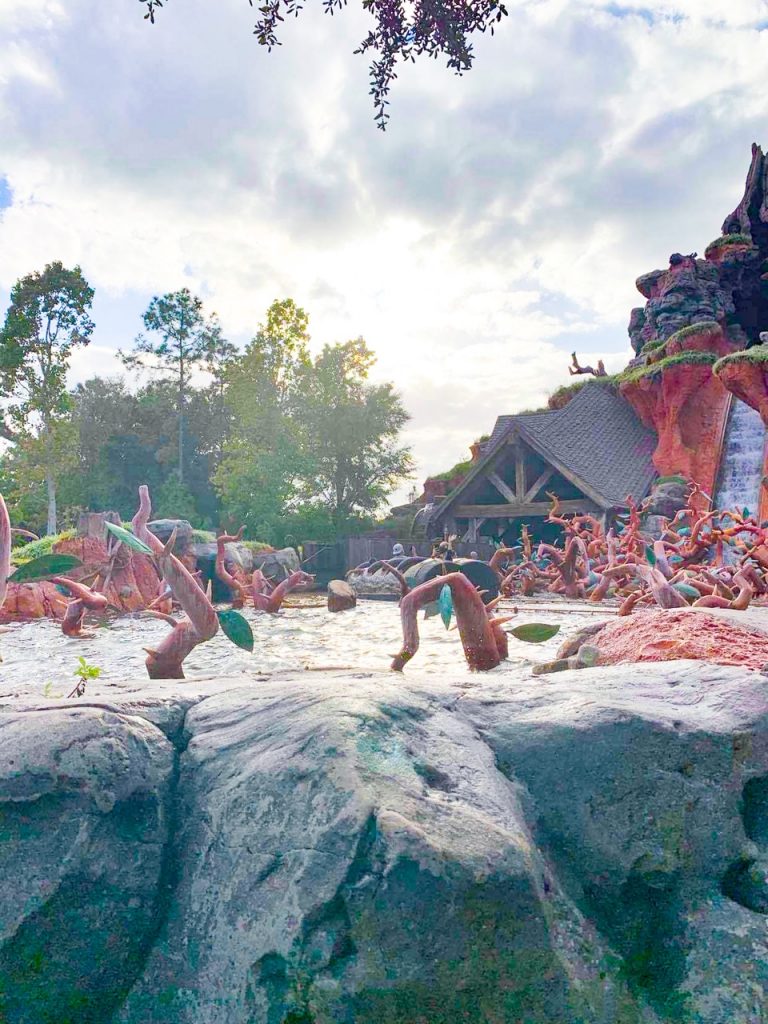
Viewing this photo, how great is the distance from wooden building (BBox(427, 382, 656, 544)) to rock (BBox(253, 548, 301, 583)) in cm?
479

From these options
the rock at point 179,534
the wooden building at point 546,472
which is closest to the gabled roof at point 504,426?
the wooden building at point 546,472

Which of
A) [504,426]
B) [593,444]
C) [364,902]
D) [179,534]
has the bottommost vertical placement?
[364,902]

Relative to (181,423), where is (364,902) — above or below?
below

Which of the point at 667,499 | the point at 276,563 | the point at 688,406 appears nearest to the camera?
the point at 667,499

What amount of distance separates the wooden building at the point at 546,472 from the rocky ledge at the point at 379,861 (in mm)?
17135

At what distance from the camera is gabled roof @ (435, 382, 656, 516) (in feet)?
64.5

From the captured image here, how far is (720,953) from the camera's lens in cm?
172

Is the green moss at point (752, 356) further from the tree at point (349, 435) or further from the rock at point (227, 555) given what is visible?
the tree at point (349, 435)

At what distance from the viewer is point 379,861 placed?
4.75 feet

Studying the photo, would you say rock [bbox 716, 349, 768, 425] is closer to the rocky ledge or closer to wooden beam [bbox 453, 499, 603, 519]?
wooden beam [bbox 453, 499, 603, 519]

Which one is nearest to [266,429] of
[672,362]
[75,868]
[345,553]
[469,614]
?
[345,553]

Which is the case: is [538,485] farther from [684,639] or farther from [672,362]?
[684,639]

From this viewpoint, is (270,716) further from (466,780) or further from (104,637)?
(104,637)

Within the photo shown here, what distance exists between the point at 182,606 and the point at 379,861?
2425 millimetres
